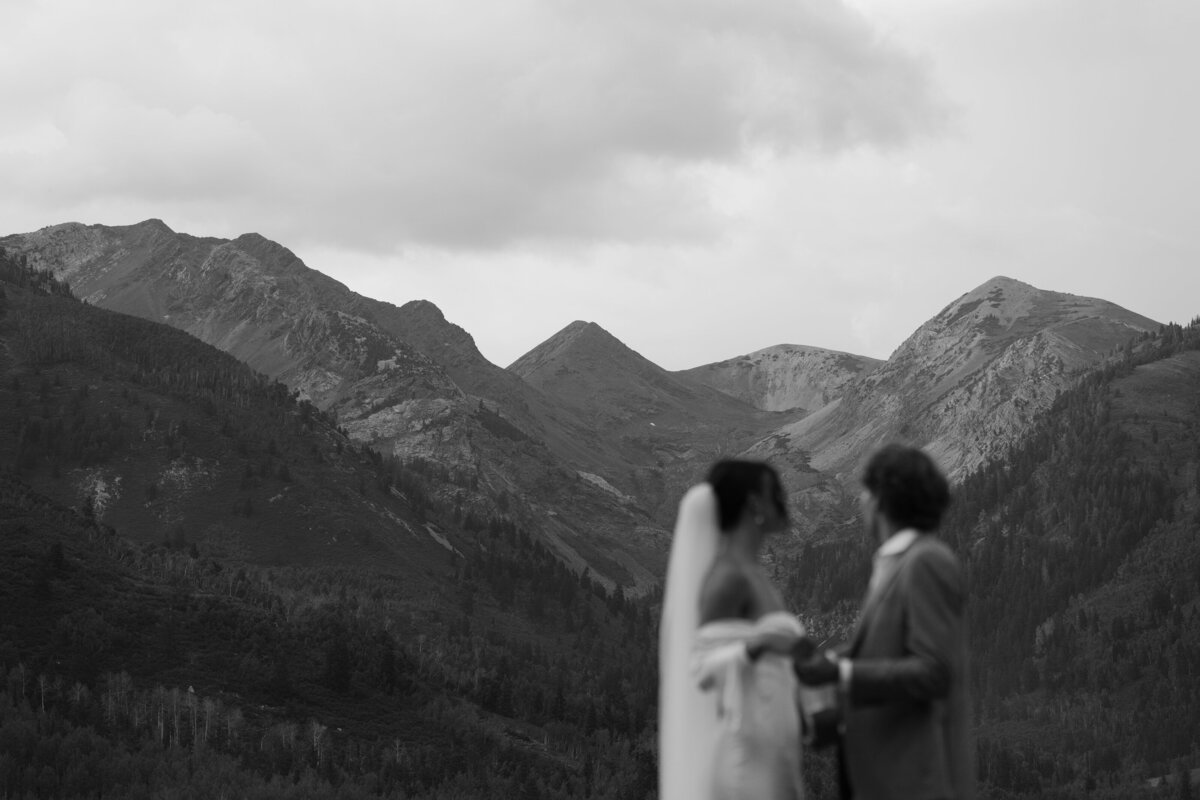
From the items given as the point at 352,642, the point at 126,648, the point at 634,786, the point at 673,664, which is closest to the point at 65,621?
the point at 126,648

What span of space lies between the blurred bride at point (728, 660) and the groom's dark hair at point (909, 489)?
103cm

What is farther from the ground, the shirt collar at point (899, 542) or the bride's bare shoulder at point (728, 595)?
the shirt collar at point (899, 542)

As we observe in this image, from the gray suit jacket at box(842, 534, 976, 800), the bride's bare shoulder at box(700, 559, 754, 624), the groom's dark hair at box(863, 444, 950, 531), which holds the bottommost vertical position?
the gray suit jacket at box(842, 534, 976, 800)

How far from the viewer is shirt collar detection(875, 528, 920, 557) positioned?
1292 centimetres

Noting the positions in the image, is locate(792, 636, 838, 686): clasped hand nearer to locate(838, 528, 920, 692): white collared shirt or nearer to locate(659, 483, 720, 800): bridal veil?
locate(838, 528, 920, 692): white collared shirt

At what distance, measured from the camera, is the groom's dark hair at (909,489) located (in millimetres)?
13086

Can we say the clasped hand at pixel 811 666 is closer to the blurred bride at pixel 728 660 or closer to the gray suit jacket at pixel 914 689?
the gray suit jacket at pixel 914 689

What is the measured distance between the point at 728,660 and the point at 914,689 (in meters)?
1.66

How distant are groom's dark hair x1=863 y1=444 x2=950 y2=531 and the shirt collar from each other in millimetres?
91

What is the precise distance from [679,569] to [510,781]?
140449 millimetres

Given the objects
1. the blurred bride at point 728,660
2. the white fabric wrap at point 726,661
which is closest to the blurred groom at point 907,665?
the blurred bride at point 728,660

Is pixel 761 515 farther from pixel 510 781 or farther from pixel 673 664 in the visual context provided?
pixel 510 781

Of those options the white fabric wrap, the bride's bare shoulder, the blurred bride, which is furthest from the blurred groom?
the bride's bare shoulder

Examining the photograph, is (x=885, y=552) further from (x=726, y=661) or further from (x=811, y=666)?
(x=726, y=661)
